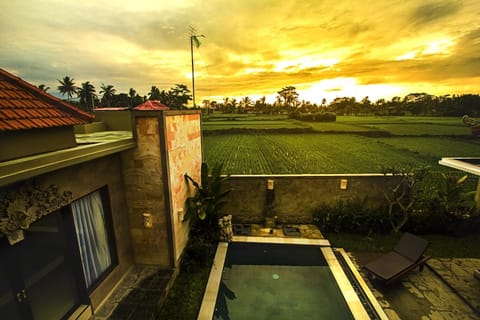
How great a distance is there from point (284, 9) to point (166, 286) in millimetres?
12261

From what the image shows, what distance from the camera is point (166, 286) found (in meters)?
4.99

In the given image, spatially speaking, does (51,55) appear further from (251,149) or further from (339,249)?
(251,149)

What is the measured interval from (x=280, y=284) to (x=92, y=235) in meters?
4.83

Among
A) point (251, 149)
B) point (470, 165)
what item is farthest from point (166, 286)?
point (251, 149)

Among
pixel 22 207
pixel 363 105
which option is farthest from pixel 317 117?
pixel 22 207

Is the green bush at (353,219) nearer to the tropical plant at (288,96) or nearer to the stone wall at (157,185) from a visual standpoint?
the stone wall at (157,185)

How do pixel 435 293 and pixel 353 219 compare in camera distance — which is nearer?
pixel 435 293

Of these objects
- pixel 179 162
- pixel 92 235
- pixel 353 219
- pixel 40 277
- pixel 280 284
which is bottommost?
pixel 280 284

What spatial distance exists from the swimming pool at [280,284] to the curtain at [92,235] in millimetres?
2555

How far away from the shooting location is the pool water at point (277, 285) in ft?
15.6

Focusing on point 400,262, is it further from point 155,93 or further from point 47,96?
point 155,93

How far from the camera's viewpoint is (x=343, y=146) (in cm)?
2873

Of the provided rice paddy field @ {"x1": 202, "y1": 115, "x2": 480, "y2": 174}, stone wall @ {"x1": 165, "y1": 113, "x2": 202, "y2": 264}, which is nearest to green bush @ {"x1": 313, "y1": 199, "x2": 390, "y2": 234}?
rice paddy field @ {"x1": 202, "y1": 115, "x2": 480, "y2": 174}

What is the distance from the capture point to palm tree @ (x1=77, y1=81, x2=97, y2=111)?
186 ft
